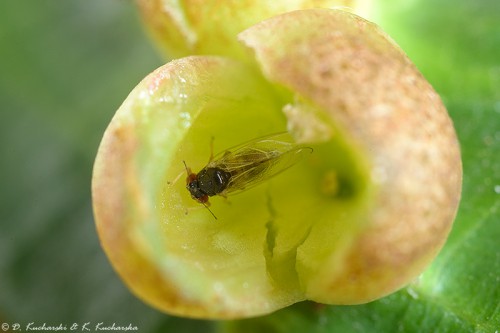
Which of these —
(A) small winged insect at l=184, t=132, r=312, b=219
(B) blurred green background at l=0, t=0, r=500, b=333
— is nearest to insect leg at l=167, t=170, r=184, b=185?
(A) small winged insect at l=184, t=132, r=312, b=219

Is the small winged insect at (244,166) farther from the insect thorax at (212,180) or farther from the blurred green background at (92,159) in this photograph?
the blurred green background at (92,159)

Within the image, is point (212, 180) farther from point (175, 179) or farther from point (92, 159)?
point (92, 159)

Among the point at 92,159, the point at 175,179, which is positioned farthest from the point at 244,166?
the point at 92,159

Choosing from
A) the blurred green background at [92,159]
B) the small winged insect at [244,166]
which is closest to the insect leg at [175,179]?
Result: the small winged insect at [244,166]

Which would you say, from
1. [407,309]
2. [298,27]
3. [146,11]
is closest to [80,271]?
[146,11]

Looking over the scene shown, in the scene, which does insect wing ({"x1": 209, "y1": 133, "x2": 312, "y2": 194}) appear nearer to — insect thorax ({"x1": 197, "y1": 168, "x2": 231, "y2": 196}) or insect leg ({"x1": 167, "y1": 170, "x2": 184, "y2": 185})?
insect thorax ({"x1": 197, "y1": 168, "x2": 231, "y2": 196})
